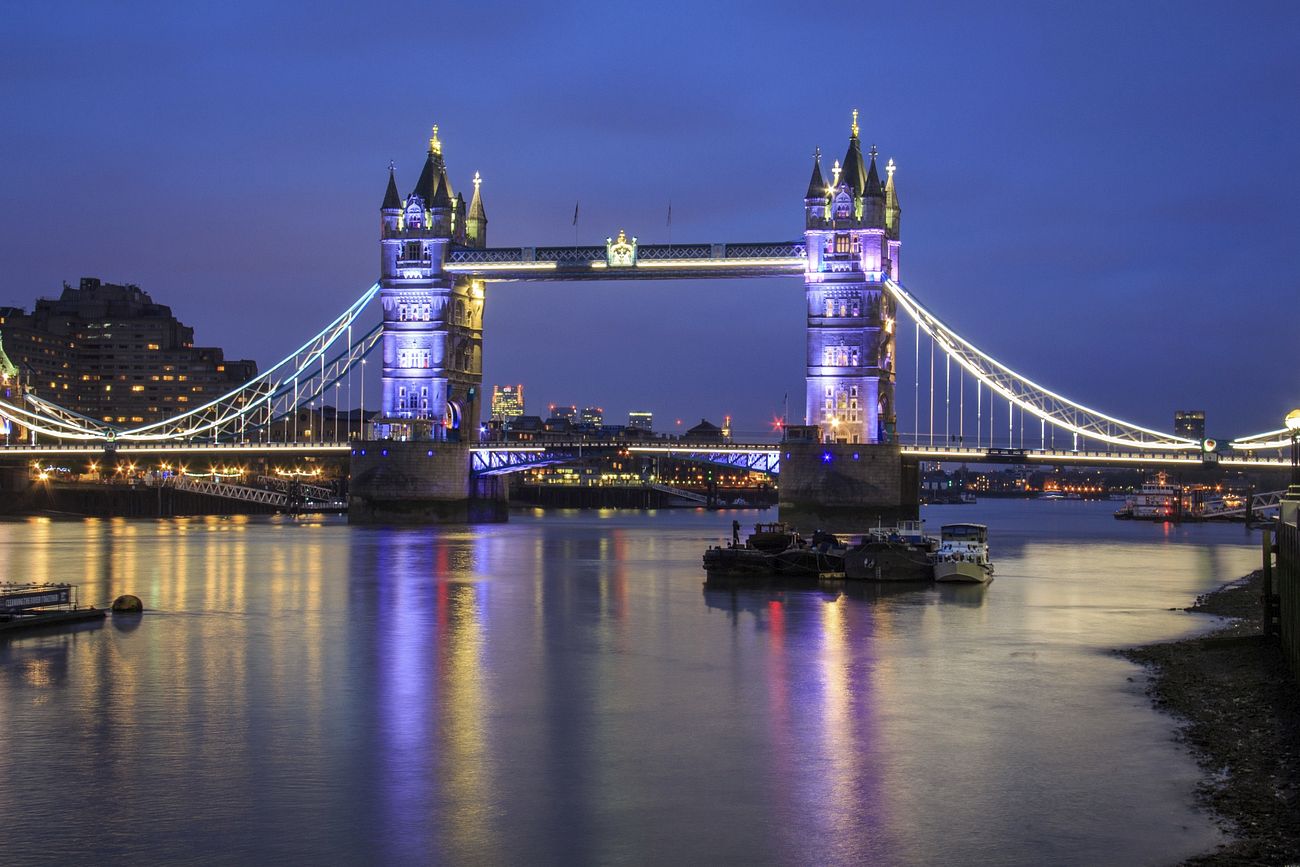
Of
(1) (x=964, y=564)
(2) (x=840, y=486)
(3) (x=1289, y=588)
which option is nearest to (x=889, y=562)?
(1) (x=964, y=564)

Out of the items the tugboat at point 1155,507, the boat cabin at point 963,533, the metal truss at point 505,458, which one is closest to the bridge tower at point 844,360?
the metal truss at point 505,458

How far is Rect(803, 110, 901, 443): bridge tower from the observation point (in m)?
78.7

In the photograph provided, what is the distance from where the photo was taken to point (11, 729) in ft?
69.7

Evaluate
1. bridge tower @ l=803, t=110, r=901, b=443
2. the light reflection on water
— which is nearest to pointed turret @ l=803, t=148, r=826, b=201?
bridge tower @ l=803, t=110, r=901, b=443

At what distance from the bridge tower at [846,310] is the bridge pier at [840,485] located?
2.05 meters

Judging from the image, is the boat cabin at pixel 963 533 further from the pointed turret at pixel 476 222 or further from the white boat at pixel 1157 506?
the white boat at pixel 1157 506

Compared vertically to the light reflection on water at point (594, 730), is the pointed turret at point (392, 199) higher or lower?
higher

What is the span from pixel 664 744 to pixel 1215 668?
1116cm

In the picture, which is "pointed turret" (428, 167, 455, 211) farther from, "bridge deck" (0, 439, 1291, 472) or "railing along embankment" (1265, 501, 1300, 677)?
"railing along embankment" (1265, 501, 1300, 677)

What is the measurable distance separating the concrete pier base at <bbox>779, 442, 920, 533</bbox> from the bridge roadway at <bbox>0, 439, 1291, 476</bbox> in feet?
10.2

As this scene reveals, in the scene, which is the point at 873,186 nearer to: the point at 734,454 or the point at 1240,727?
the point at 734,454

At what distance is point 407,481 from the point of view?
8581 cm

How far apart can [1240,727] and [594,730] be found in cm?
889

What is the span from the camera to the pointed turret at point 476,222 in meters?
92.2
